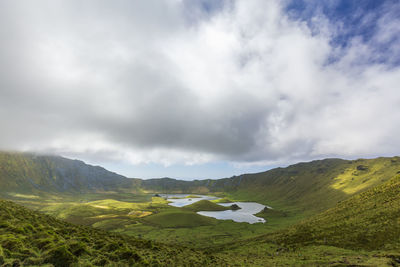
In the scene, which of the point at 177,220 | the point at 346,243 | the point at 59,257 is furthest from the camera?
the point at 177,220

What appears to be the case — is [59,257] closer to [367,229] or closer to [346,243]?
[346,243]

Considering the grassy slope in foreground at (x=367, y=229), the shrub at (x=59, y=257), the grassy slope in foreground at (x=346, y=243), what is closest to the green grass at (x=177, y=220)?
the grassy slope in foreground at (x=346, y=243)

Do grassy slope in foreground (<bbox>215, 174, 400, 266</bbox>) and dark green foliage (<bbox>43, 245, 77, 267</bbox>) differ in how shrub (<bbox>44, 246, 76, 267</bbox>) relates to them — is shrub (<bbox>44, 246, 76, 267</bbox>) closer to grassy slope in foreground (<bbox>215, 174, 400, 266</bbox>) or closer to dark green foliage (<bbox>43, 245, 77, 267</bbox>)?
dark green foliage (<bbox>43, 245, 77, 267</bbox>)

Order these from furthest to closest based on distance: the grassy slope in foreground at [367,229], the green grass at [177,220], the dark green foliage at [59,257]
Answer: the green grass at [177,220]
the grassy slope in foreground at [367,229]
the dark green foliage at [59,257]

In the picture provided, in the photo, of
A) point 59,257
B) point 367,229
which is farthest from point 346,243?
point 59,257

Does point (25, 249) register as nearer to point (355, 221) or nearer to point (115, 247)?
point (115, 247)

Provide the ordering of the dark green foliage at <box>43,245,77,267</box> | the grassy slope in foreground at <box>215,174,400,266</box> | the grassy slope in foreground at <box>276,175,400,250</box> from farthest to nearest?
the grassy slope in foreground at <box>276,175,400,250</box> < the grassy slope in foreground at <box>215,174,400,266</box> < the dark green foliage at <box>43,245,77,267</box>

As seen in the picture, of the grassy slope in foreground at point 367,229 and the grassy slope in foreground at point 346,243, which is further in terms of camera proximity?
the grassy slope in foreground at point 367,229

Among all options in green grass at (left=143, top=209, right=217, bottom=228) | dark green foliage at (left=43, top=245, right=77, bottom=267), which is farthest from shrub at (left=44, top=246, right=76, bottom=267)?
green grass at (left=143, top=209, right=217, bottom=228)

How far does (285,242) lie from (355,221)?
27921mm

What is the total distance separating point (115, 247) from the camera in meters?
23.8

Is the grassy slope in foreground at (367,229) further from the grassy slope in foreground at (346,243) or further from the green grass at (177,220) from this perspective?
the green grass at (177,220)

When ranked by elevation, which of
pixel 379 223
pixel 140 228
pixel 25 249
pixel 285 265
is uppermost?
pixel 25 249

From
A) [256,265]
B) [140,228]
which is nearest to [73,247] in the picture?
[256,265]
